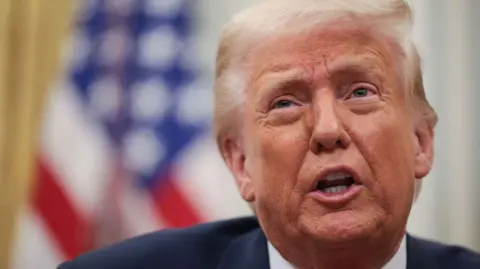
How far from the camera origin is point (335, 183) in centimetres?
94

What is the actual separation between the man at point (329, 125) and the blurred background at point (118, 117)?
1.48ft

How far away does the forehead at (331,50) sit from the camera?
98 cm

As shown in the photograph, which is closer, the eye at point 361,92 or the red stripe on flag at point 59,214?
the eye at point 361,92

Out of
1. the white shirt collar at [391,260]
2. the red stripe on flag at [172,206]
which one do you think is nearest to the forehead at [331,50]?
the white shirt collar at [391,260]

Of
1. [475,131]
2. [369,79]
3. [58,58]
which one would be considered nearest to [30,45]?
[58,58]

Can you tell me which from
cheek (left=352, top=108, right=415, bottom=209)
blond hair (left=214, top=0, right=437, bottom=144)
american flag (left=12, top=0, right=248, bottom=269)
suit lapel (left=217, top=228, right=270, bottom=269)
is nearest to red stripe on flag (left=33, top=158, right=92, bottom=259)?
american flag (left=12, top=0, right=248, bottom=269)

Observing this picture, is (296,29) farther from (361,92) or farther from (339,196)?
(339,196)

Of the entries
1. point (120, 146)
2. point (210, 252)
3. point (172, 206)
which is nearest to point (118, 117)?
point (120, 146)

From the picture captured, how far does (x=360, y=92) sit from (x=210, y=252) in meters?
0.41

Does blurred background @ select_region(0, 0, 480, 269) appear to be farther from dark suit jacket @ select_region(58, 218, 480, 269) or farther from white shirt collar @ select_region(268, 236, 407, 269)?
white shirt collar @ select_region(268, 236, 407, 269)

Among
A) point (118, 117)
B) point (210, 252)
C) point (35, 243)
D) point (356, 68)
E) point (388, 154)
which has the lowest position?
point (35, 243)

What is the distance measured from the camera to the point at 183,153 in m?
1.56

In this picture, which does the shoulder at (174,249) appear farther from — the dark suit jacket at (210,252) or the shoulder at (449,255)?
the shoulder at (449,255)

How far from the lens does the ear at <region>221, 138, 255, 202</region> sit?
3.53 feet
